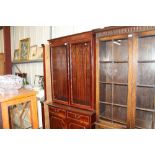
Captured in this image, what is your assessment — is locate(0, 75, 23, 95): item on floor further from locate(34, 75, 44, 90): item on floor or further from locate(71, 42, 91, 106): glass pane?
locate(34, 75, 44, 90): item on floor

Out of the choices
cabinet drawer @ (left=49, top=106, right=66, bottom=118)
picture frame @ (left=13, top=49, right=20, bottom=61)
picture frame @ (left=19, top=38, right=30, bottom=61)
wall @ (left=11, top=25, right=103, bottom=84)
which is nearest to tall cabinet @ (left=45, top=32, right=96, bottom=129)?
cabinet drawer @ (left=49, top=106, right=66, bottom=118)

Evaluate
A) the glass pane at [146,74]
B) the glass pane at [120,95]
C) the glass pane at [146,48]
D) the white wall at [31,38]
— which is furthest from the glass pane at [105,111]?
the white wall at [31,38]

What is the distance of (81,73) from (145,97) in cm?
68

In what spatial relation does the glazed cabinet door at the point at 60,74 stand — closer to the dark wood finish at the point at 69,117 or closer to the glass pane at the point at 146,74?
the dark wood finish at the point at 69,117

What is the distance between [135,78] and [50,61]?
1.09 metres

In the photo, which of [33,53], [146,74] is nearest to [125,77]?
[146,74]

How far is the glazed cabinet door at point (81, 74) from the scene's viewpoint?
4.89 ft

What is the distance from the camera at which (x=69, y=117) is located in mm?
1663

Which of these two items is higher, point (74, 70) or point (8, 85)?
point (74, 70)

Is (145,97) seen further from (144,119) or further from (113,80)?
(113,80)
